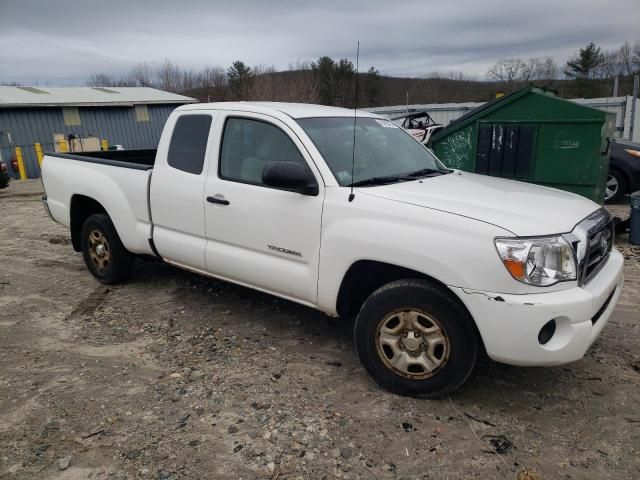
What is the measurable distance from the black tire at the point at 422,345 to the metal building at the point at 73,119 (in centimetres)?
1954

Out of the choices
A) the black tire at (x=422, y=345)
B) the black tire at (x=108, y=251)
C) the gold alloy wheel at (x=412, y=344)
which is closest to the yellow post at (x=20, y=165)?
the black tire at (x=108, y=251)

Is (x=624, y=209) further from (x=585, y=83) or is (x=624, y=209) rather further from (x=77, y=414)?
(x=585, y=83)

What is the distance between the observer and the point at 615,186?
8930 mm

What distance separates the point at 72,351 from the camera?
12.4ft

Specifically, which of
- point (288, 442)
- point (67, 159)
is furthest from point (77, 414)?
point (67, 159)

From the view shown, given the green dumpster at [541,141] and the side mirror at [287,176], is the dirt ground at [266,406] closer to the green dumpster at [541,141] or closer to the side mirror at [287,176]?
the side mirror at [287,176]

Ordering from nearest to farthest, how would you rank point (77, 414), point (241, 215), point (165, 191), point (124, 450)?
point (124, 450) < point (77, 414) < point (241, 215) < point (165, 191)

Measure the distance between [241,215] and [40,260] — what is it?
4066 millimetres

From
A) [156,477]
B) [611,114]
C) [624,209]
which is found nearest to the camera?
[156,477]

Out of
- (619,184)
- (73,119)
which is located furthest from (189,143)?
(73,119)

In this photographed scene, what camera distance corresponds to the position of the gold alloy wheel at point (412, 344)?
9.38ft

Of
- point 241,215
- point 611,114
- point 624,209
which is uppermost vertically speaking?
point 611,114

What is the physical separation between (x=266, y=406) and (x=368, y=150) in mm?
1964

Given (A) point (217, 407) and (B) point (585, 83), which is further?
(B) point (585, 83)
